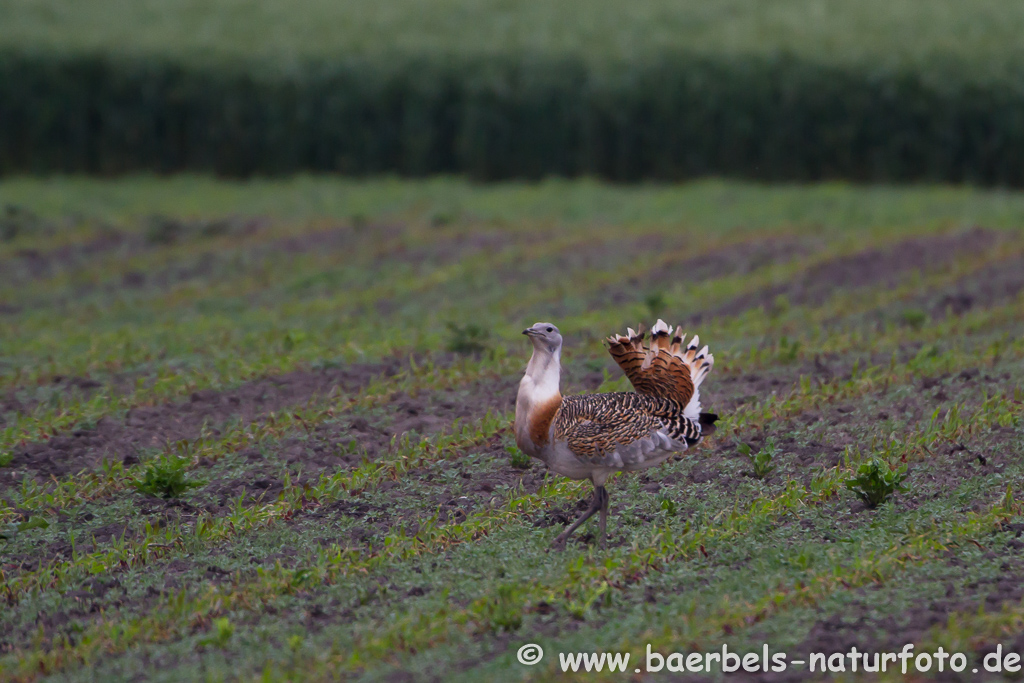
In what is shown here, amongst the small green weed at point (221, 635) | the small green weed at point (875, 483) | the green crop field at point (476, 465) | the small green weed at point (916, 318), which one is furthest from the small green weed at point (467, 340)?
the small green weed at point (221, 635)

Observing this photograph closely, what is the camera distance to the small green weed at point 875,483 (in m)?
5.99

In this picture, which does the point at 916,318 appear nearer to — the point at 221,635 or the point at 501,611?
the point at 501,611

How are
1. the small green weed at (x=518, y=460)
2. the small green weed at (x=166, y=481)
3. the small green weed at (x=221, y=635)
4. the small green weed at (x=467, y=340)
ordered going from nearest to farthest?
the small green weed at (x=221, y=635) → the small green weed at (x=166, y=481) → the small green weed at (x=518, y=460) → the small green weed at (x=467, y=340)

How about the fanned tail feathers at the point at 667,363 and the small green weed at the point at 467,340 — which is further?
the small green weed at the point at 467,340

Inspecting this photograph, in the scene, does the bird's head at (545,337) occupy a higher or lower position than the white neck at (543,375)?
higher

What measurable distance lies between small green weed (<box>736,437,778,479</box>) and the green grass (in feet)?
42.5

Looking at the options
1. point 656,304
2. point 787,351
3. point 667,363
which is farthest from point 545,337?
point 656,304

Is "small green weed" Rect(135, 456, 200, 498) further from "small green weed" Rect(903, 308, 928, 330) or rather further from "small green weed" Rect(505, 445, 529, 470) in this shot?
"small green weed" Rect(903, 308, 928, 330)

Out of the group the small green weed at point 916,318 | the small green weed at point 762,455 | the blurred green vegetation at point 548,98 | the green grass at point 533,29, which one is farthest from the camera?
the green grass at point 533,29

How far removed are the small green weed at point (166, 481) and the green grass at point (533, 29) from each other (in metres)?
14.5

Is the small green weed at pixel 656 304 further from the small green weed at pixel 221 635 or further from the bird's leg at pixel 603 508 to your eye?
the small green weed at pixel 221 635

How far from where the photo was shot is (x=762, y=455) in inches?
258

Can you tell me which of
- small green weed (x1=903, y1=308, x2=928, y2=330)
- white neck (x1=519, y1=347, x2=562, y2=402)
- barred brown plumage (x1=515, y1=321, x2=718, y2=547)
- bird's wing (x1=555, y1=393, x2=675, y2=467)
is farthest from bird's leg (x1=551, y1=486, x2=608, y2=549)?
small green weed (x1=903, y1=308, x2=928, y2=330)

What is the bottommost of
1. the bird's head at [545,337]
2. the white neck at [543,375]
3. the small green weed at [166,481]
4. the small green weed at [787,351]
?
the small green weed at [166,481]
